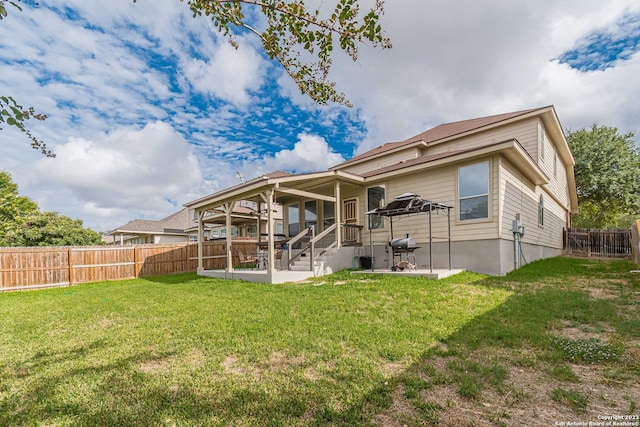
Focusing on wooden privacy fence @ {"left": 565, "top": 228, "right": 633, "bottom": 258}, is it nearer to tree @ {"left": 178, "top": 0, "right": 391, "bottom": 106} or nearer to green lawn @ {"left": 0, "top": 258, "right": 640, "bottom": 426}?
green lawn @ {"left": 0, "top": 258, "right": 640, "bottom": 426}

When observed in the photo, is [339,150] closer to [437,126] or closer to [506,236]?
[437,126]

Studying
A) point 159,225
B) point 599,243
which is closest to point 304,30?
point 599,243

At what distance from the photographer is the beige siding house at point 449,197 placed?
892 centimetres

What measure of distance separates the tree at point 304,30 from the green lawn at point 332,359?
3.07m

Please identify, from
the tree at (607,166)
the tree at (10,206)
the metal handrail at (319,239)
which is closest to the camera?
the metal handrail at (319,239)

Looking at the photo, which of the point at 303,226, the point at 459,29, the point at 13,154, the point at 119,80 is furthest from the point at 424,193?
the point at 13,154

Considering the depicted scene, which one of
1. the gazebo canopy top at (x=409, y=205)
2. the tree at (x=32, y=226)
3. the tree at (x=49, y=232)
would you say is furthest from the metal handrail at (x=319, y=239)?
the tree at (x=49, y=232)

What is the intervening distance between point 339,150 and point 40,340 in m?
19.1

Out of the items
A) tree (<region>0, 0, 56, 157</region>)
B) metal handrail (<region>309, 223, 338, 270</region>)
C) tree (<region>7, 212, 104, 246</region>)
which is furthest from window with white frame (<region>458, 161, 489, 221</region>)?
tree (<region>7, 212, 104, 246</region>)

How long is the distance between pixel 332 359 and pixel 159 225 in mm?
30370

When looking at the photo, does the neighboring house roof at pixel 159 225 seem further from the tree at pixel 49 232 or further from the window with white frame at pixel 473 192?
the window with white frame at pixel 473 192

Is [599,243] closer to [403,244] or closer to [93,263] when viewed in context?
[403,244]

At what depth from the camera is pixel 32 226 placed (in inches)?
853

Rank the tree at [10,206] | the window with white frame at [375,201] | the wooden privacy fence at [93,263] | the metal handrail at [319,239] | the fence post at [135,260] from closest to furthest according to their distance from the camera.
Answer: the metal handrail at [319,239], the wooden privacy fence at [93,263], the window with white frame at [375,201], the fence post at [135,260], the tree at [10,206]
